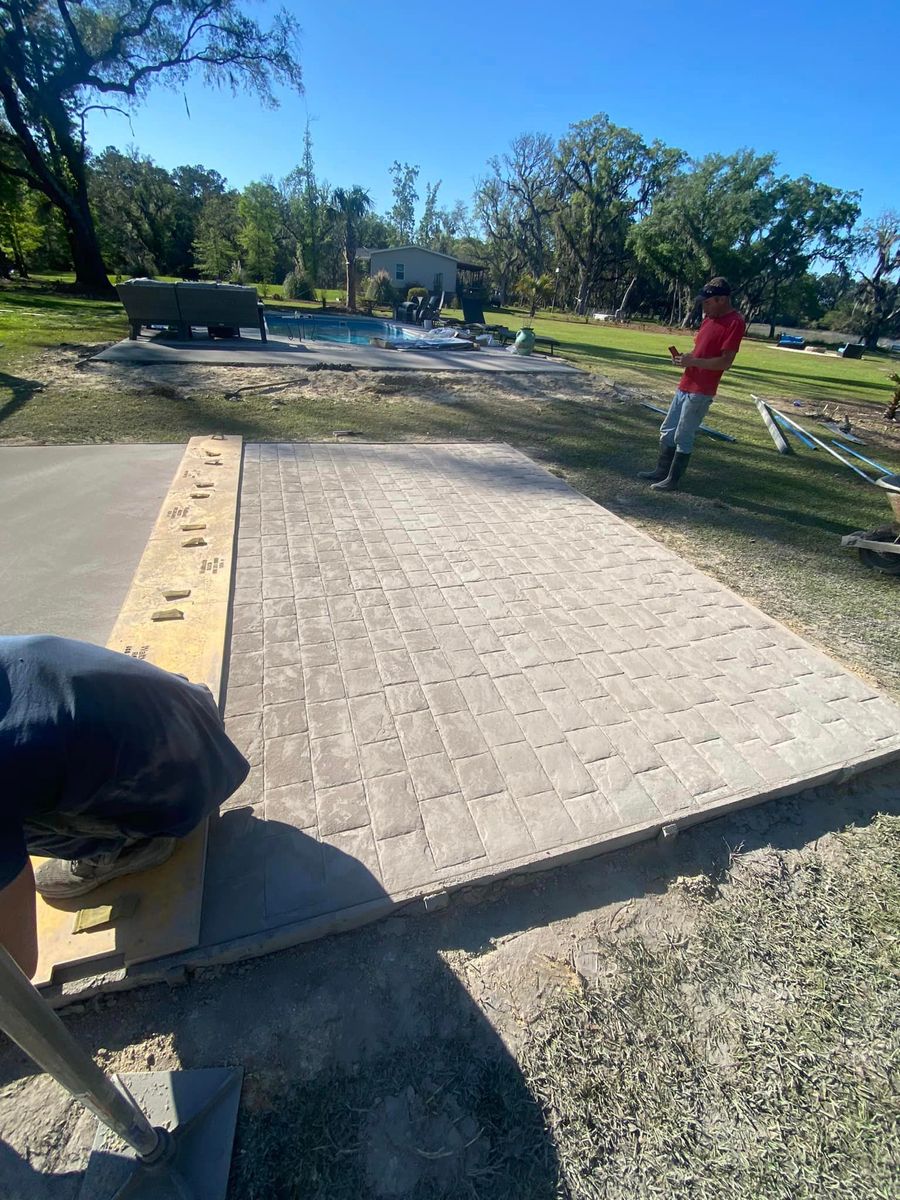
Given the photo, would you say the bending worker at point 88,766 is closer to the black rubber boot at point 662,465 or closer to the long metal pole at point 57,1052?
the long metal pole at point 57,1052

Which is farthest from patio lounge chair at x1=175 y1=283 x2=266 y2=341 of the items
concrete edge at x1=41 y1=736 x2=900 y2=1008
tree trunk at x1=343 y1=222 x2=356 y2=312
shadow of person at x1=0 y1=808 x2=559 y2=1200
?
concrete edge at x1=41 y1=736 x2=900 y2=1008

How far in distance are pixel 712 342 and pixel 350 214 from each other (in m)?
29.6

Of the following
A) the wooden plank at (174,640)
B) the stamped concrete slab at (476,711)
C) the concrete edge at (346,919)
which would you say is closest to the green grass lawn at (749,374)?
the stamped concrete slab at (476,711)

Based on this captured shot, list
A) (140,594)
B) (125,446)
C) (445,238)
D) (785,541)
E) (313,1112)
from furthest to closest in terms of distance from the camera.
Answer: (445,238)
(125,446)
(785,541)
(140,594)
(313,1112)

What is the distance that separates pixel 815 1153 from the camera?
58.9 inches

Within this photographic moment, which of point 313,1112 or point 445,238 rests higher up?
point 445,238

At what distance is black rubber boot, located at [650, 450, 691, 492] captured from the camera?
20.9 ft

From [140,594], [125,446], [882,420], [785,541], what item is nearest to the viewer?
[140,594]

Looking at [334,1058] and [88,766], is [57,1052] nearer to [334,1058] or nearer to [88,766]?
[88,766]

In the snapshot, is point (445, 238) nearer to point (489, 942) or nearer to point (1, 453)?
point (1, 453)

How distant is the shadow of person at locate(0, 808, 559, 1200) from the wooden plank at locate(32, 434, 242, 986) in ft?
0.41

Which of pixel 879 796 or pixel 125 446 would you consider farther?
pixel 125 446

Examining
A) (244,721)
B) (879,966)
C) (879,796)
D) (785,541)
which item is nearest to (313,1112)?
(244,721)

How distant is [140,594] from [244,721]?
1.46 m
